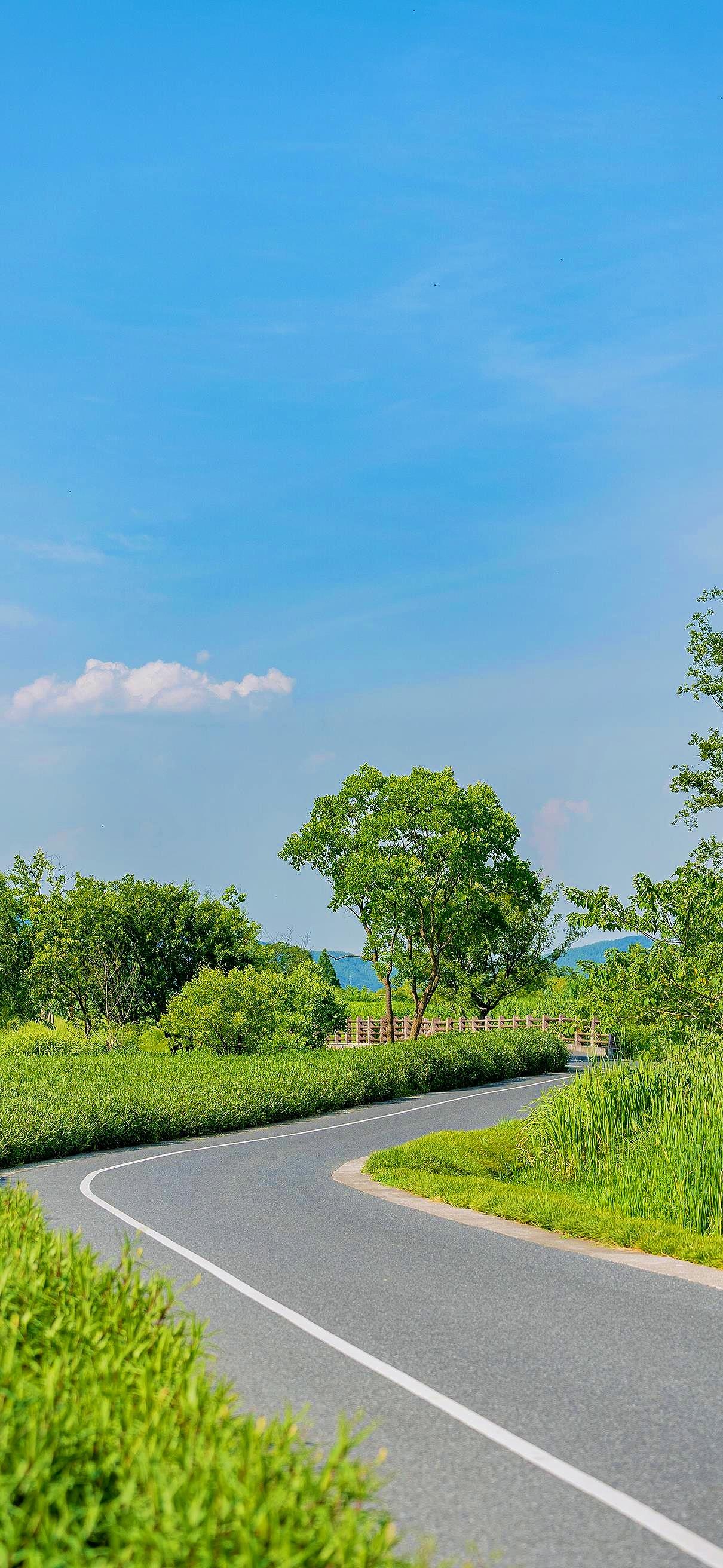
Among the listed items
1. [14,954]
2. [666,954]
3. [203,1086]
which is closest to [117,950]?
[14,954]

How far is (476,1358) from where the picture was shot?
Result: 6.02m

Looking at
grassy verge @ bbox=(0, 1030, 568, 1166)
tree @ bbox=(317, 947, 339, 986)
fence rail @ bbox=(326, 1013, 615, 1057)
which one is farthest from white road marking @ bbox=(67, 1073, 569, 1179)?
tree @ bbox=(317, 947, 339, 986)

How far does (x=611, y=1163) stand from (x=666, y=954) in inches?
146

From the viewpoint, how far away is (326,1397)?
5328 mm

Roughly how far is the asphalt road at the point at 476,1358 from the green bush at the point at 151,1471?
50cm

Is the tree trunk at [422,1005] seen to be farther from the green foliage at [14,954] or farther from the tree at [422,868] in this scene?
the green foliage at [14,954]

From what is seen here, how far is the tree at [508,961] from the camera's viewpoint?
49.9m

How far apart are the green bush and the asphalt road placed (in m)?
0.50

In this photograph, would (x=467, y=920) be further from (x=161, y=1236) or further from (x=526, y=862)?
(x=161, y=1236)

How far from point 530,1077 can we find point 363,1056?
27.0ft

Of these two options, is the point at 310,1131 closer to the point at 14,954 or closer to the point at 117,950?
the point at 117,950

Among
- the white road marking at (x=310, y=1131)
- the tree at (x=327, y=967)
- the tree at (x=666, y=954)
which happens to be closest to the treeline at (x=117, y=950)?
the white road marking at (x=310, y=1131)

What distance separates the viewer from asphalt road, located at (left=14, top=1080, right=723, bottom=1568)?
13.5ft

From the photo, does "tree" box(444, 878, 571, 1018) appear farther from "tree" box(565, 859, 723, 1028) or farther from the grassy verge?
"tree" box(565, 859, 723, 1028)
